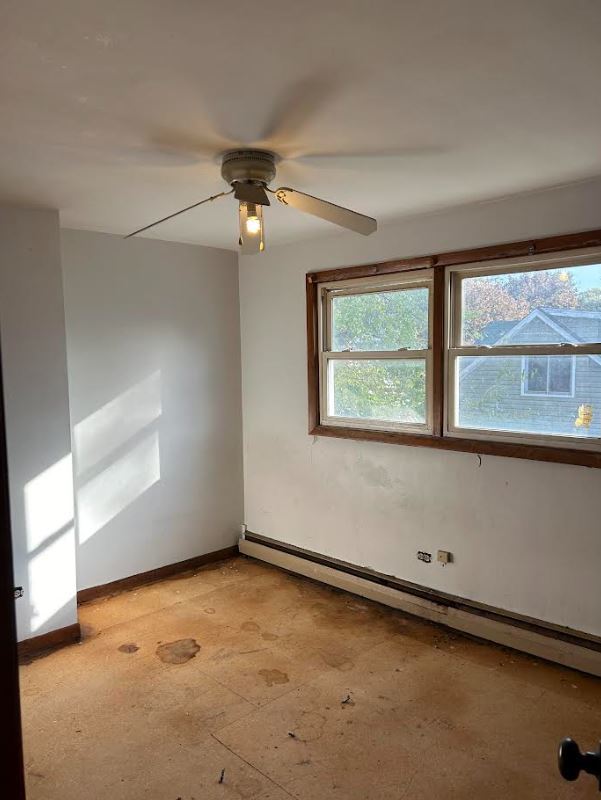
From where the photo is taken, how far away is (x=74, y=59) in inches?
64.2

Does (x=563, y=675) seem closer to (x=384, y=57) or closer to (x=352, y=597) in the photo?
(x=352, y=597)

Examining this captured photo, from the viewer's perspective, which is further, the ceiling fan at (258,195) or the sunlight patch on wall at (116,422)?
the sunlight patch on wall at (116,422)

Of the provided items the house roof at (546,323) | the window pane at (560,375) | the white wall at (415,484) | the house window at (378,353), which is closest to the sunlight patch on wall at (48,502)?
the white wall at (415,484)

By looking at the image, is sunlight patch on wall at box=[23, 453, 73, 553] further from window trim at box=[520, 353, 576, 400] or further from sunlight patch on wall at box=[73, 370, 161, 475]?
window trim at box=[520, 353, 576, 400]

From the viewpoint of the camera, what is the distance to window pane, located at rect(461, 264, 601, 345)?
9.87 feet

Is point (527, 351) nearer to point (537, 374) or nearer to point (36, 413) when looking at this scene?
point (537, 374)

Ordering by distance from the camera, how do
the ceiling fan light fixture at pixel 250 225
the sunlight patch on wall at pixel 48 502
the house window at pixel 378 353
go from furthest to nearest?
the house window at pixel 378 353 → the sunlight patch on wall at pixel 48 502 → the ceiling fan light fixture at pixel 250 225

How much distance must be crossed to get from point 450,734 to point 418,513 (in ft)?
4.69

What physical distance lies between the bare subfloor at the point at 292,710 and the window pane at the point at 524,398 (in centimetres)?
128

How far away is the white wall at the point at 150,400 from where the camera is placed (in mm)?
3920

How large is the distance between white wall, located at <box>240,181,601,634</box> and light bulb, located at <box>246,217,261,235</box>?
4.80 feet

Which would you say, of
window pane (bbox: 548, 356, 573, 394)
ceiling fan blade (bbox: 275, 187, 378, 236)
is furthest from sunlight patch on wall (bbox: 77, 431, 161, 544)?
window pane (bbox: 548, 356, 573, 394)

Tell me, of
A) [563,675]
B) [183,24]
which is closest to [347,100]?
[183,24]

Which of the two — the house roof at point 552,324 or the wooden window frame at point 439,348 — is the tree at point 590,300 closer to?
the house roof at point 552,324
